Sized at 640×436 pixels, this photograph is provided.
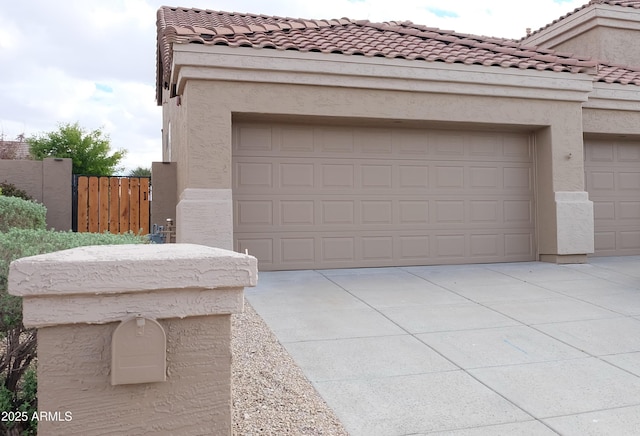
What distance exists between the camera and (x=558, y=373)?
15.0 feet

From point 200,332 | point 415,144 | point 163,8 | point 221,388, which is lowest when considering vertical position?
point 221,388

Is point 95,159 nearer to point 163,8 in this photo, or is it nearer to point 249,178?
point 163,8

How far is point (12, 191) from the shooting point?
40.8ft

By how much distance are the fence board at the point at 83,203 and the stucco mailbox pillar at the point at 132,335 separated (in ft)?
39.9

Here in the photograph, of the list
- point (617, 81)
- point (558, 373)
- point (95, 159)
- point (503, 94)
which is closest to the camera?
point (558, 373)

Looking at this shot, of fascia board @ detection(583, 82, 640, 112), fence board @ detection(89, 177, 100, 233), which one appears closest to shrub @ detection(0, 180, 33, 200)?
fence board @ detection(89, 177, 100, 233)

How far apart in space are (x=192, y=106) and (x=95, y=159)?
17.9 metres

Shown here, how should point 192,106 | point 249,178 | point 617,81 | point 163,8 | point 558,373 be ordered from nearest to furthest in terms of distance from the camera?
point 558,373 < point 192,106 < point 249,178 < point 617,81 < point 163,8

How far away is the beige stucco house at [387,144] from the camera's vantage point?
29.2ft

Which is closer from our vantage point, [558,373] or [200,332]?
[200,332]

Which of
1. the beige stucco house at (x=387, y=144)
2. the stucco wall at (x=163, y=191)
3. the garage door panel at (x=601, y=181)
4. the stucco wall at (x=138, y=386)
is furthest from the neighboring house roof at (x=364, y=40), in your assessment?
the stucco wall at (x=138, y=386)

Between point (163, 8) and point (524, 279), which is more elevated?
point (163, 8)

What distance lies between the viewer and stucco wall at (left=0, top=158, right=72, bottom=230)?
42.5 feet

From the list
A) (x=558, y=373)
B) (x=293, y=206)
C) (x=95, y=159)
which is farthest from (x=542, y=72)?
(x=95, y=159)
